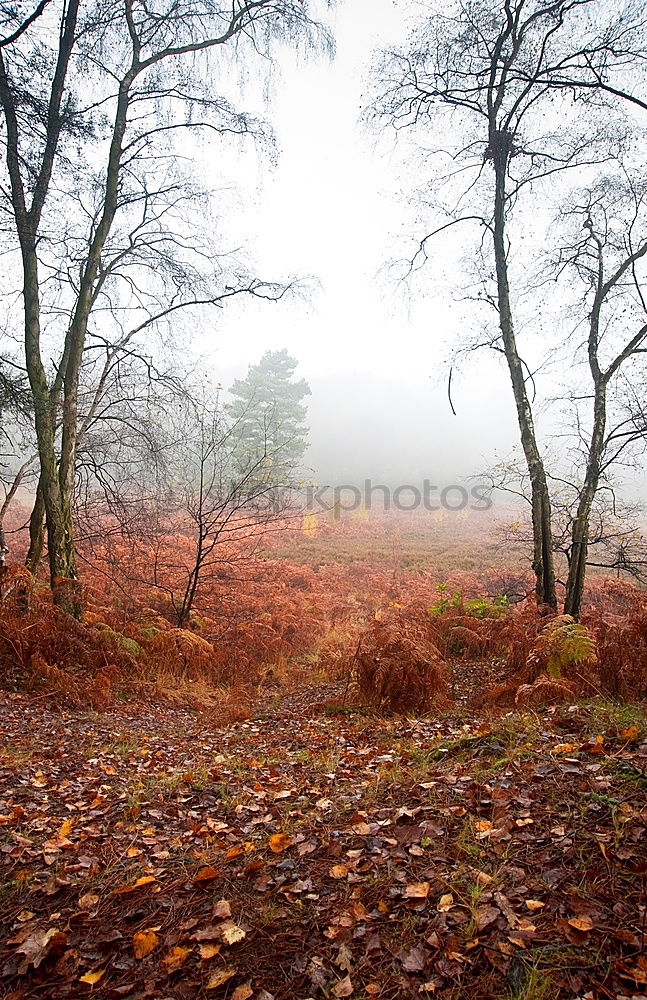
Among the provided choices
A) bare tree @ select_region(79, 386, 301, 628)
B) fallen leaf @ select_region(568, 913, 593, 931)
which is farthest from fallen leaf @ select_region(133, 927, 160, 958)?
bare tree @ select_region(79, 386, 301, 628)

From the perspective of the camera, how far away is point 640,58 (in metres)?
6.75

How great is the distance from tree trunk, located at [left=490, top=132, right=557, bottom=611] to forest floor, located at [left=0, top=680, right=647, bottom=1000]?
3.95 metres

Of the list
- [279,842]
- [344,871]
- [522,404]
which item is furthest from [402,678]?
[522,404]

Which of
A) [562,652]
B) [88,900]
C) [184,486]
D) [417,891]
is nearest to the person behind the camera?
[417,891]

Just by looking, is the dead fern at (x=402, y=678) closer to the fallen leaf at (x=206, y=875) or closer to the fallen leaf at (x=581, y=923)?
the fallen leaf at (x=206, y=875)

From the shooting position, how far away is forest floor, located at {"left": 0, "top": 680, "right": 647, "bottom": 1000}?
2.06 metres

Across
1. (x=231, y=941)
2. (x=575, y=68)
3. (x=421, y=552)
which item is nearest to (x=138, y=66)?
(x=575, y=68)

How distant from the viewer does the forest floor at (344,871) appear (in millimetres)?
2057

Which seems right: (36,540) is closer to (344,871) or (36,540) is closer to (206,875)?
(206,875)

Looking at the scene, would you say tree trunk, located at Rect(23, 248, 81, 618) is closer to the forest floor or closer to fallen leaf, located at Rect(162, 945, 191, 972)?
the forest floor

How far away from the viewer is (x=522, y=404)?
26.7ft

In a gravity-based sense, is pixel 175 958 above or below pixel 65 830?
above

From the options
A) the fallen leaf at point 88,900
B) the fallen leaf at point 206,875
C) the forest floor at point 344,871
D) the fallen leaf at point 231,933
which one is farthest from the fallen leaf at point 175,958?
the fallen leaf at point 88,900

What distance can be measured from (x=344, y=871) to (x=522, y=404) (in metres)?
7.16
